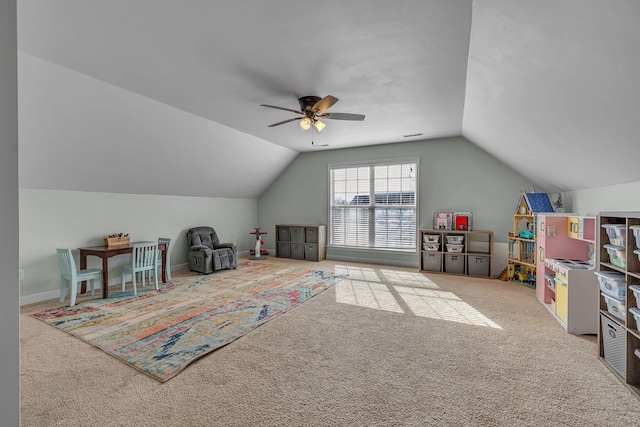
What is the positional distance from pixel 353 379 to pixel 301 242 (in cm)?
498

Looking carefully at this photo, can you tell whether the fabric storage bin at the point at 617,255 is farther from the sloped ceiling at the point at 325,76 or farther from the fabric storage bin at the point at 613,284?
the sloped ceiling at the point at 325,76

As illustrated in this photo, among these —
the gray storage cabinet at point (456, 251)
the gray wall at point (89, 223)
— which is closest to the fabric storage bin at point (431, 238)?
the gray storage cabinet at point (456, 251)

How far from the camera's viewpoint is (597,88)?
189cm

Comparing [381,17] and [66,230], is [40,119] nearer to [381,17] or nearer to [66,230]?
[66,230]

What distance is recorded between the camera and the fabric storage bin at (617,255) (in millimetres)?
2258

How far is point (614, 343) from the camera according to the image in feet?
7.58

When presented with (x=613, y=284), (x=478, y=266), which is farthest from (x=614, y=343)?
(x=478, y=266)

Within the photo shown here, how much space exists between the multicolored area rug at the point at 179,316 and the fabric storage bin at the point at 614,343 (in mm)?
3092

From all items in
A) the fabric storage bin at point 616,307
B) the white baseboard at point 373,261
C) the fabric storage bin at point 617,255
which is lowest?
the white baseboard at point 373,261

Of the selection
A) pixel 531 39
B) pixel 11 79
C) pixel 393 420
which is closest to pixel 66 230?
pixel 11 79

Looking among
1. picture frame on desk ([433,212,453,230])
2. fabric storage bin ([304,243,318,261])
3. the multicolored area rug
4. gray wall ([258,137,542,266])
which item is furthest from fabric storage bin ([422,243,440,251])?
fabric storage bin ([304,243,318,261])

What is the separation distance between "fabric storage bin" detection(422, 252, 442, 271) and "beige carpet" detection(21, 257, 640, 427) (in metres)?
2.23

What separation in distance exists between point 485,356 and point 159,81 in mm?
4285

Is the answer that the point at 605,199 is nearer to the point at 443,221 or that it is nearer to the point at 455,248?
the point at 455,248
